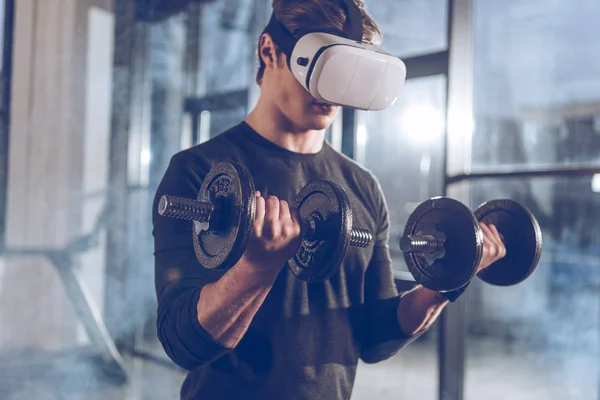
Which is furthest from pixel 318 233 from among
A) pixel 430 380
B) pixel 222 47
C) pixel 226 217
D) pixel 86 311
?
pixel 430 380

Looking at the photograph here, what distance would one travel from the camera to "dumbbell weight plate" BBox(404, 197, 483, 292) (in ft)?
2.95

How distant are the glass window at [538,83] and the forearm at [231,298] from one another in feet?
12.9

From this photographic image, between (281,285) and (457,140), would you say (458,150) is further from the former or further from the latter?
(281,285)

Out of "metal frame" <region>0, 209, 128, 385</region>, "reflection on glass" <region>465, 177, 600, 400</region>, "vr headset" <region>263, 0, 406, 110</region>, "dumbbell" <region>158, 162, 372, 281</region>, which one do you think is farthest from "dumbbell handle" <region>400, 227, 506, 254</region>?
"reflection on glass" <region>465, 177, 600, 400</region>

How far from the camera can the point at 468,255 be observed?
2.96 feet

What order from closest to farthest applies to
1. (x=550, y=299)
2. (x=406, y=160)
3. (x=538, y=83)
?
1. (x=406, y=160)
2. (x=550, y=299)
3. (x=538, y=83)

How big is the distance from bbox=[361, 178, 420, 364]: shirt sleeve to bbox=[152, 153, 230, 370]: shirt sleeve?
267 mm

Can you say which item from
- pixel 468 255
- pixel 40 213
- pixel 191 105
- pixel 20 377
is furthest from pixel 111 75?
pixel 468 255

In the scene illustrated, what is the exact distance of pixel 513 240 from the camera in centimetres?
100

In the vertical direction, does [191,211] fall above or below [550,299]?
above

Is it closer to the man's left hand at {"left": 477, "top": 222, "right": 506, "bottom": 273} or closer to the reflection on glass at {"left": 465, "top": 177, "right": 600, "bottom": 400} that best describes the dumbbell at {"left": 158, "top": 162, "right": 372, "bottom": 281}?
the man's left hand at {"left": 477, "top": 222, "right": 506, "bottom": 273}

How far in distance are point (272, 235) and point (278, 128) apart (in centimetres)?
30

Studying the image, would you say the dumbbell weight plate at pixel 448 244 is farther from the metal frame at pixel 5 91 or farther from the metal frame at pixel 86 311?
the metal frame at pixel 5 91

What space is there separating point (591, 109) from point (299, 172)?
4.15 meters
